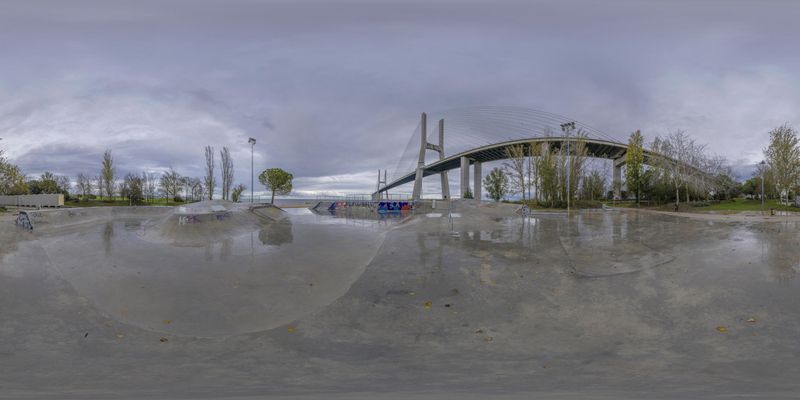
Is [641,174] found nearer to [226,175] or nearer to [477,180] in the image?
[477,180]

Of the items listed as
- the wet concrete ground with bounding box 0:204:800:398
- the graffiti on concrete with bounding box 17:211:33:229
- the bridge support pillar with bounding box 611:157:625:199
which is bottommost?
the wet concrete ground with bounding box 0:204:800:398

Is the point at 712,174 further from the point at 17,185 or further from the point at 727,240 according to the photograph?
the point at 17,185

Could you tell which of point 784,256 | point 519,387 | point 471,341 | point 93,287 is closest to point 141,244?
point 93,287

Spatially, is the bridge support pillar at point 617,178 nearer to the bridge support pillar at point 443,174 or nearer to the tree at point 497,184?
the tree at point 497,184

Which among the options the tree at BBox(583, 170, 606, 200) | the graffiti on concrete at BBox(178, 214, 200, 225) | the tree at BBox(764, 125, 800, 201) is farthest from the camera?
the tree at BBox(583, 170, 606, 200)

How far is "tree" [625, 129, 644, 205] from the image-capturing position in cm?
4294

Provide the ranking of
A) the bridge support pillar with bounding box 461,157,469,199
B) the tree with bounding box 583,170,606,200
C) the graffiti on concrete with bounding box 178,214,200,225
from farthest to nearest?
the bridge support pillar with bounding box 461,157,469,199, the tree with bounding box 583,170,606,200, the graffiti on concrete with bounding box 178,214,200,225

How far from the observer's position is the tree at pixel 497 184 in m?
58.3

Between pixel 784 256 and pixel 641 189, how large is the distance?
128 ft

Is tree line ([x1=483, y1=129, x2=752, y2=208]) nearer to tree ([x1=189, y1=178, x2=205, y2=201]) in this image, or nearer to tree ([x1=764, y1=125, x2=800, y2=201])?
tree ([x1=764, y1=125, x2=800, y2=201])

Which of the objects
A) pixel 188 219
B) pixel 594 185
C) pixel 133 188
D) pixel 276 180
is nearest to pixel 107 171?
pixel 133 188

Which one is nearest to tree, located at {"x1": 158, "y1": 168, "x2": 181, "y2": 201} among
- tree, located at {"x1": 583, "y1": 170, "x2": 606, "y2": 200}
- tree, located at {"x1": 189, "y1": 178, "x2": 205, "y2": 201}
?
tree, located at {"x1": 189, "y1": 178, "x2": 205, "y2": 201}

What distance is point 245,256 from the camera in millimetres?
9930

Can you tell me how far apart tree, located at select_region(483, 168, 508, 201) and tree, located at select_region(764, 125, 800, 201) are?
30.4 meters
